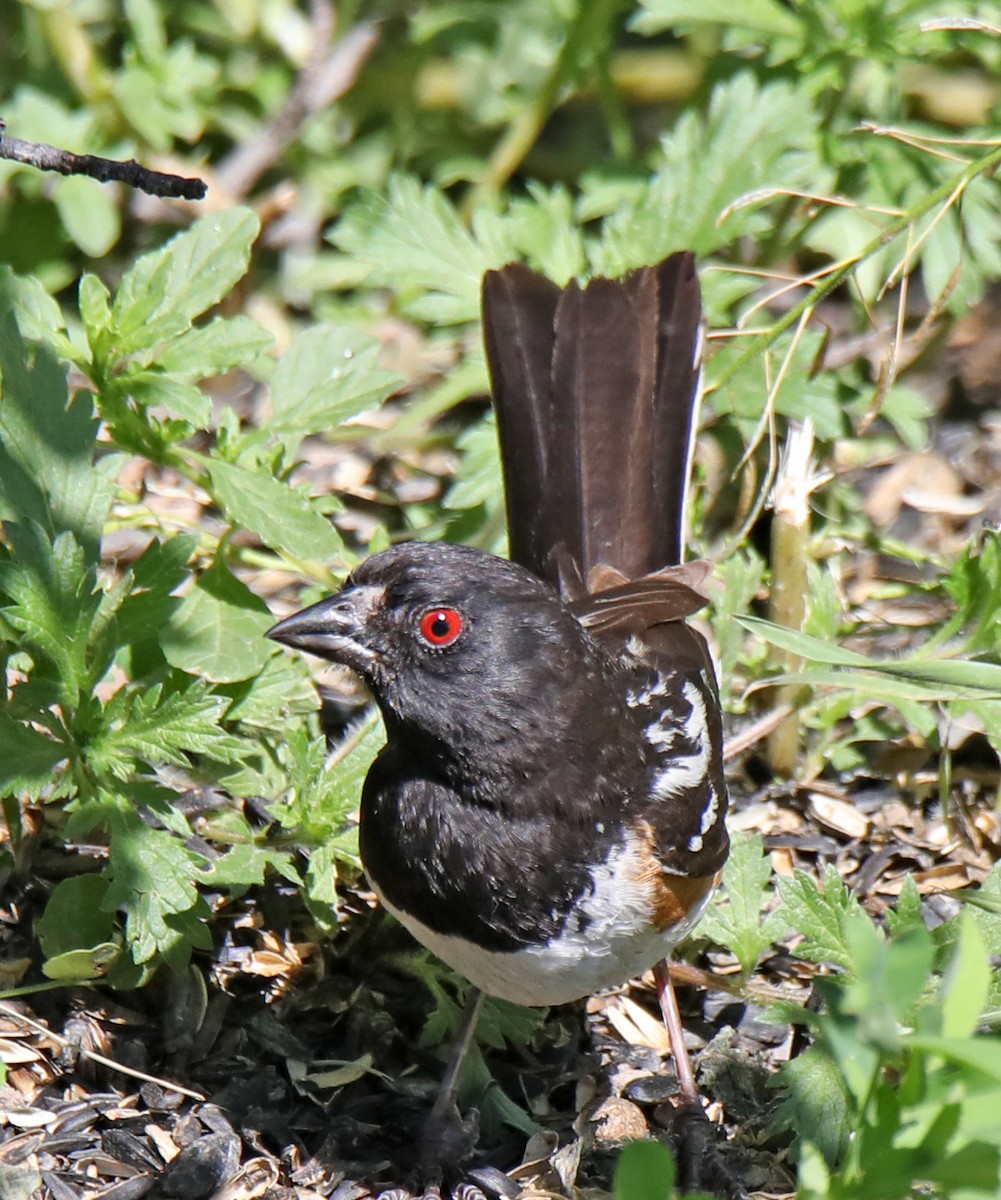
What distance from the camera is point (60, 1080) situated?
272cm

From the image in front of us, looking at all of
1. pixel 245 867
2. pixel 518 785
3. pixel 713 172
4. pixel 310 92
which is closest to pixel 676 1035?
pixel 518 785

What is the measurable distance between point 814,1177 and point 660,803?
3.39 feet

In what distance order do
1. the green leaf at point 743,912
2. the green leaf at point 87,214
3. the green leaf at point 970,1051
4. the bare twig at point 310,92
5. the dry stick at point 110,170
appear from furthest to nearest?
the bare twig at point 310,92
the green leaf at point 87,214
the green leaf at point 743,912
the dry stick at point 110,170
the green leaf at point 970,1051

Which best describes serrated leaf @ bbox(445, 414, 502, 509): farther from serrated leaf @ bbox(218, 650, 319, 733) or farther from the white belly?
the white belly

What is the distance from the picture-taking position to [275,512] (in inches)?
109

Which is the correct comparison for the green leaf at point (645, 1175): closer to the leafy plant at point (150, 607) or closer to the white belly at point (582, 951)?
the white belly at point (582, 951)

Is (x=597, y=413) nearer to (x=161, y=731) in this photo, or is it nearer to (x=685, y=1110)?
(x=161, y=731)

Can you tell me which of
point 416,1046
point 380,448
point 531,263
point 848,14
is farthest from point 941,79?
point 416,1046

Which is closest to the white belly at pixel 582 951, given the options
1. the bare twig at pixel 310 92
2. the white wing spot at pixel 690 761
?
the white wing spot at pixel 690 761

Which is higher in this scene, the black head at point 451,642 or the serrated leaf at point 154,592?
the serrated leaf at point 154,592

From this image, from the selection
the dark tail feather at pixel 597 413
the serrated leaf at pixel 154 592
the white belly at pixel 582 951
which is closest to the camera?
the white belly at pixel 582 951

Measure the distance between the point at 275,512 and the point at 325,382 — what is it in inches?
13.7

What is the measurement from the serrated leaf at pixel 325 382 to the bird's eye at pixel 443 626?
0.60 meters

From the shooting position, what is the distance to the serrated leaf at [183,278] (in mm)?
2779
